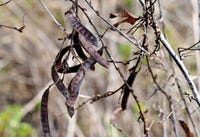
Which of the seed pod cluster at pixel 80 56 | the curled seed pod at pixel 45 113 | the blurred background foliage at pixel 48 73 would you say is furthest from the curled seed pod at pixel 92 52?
the blurred background foliage at pixel 48 73

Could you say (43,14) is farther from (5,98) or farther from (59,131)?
(59,131)

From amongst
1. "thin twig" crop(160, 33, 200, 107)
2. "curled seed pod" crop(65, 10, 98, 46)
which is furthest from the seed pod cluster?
"thin twig" crop(160, 33, 200, 107)

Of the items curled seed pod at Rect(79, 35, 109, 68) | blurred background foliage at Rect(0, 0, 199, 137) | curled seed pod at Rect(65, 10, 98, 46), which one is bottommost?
blurred background foliage at Rect(0, 0, 199, 137)

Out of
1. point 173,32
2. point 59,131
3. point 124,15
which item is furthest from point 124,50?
point 124,15

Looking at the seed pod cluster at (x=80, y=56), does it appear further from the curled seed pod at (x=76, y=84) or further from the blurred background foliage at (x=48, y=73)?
the blurred background foliage at (x=48, y=73)

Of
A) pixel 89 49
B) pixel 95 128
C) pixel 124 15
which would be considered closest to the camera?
pixel 89 49

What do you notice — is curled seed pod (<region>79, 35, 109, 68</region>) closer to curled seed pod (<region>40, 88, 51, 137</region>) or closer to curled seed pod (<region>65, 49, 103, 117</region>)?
curled seed pod (<region>65, 49, 103, 117</region>)

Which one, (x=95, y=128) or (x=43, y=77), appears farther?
(x=43, y=77)
